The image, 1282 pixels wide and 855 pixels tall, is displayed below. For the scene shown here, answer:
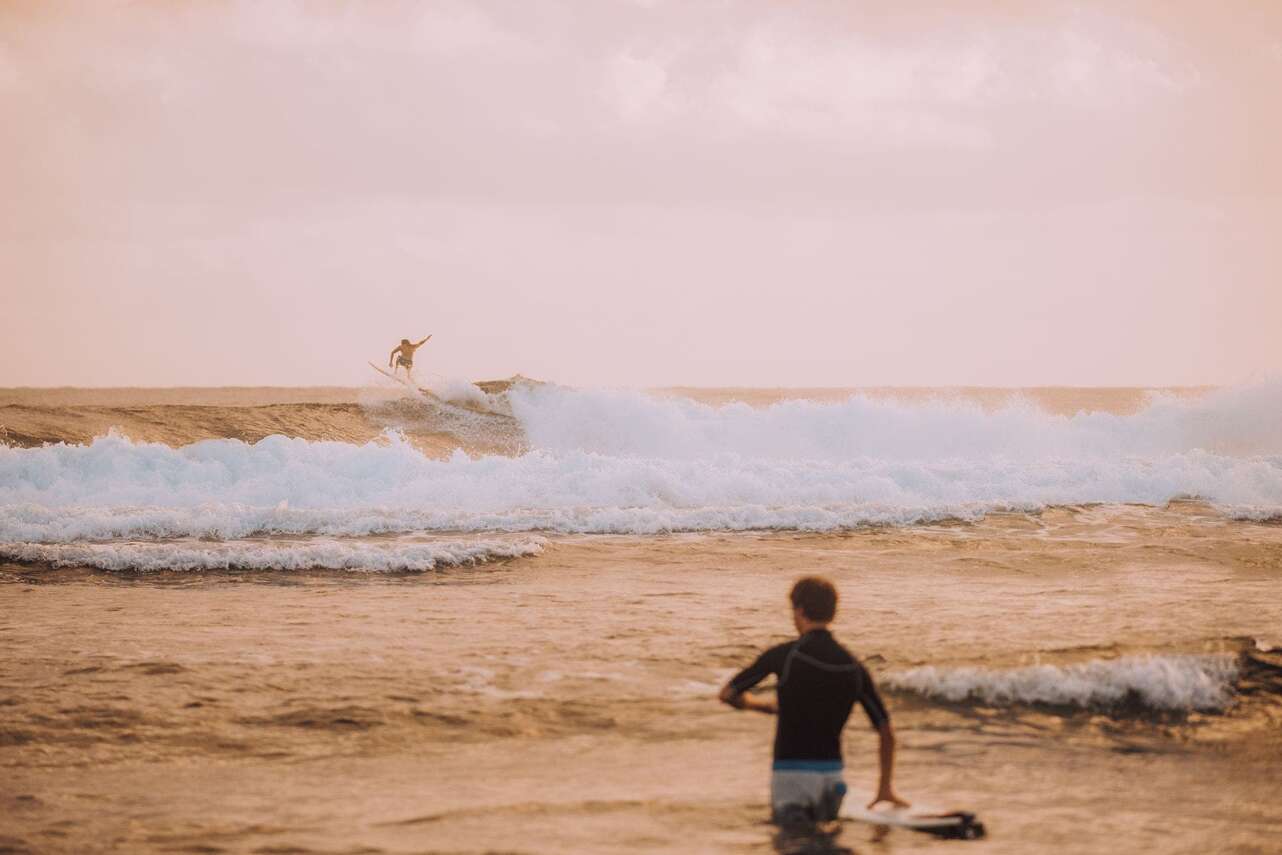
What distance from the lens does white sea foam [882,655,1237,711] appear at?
701 centimetres

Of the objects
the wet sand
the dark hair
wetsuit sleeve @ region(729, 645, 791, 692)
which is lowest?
the wet sand

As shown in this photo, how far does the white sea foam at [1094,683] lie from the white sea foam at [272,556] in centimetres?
658

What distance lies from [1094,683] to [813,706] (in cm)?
318

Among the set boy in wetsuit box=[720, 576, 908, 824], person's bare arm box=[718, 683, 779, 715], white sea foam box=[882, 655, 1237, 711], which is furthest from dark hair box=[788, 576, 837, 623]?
white sea foam box=[882, 655, 1237, 711]

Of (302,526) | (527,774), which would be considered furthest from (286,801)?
(302,526)

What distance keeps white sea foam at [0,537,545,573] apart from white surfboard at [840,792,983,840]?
8175mm

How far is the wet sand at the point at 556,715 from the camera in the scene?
5035 mm

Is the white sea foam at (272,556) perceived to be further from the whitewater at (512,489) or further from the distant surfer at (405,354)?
the distant surfer at (405,354)

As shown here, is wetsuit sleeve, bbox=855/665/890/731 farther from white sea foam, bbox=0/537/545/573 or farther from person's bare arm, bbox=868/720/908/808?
white sea foam, bbox=0/537/545/573

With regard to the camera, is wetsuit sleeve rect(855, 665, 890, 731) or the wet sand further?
the wet sand

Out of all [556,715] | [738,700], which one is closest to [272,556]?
[556,715]

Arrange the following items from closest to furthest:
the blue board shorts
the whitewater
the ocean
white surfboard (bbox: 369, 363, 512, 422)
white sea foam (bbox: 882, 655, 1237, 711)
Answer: the blue board shorts < the ocean < white sea foam (bbox: 882, 655, 1237, 711) < the whitewater < white surfboard (bbox: 369, 363, 512, 422)

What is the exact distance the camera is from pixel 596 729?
21.7ft

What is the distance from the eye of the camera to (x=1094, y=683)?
7172mm
